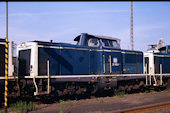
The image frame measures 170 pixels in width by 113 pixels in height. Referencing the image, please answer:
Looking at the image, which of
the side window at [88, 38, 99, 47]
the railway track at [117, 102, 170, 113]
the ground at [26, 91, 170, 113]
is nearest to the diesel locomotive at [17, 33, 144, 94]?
the side window at [88, 38, 99, 47]

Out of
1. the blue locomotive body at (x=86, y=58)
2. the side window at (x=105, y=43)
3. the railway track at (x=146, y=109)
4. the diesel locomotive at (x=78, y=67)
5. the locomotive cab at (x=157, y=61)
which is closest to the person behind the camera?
the railway track at (x=146, y=109)

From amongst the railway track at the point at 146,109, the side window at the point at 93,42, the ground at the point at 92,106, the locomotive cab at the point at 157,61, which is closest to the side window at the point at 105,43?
the side window at the point at 93,42

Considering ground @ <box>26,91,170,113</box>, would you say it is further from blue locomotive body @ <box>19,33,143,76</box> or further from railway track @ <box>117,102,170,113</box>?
blue locomotive body @ <box>19,33,143,76</box>

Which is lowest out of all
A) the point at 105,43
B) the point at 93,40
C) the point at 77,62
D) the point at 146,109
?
the point at 146,109

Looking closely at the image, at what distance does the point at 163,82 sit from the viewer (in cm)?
1703

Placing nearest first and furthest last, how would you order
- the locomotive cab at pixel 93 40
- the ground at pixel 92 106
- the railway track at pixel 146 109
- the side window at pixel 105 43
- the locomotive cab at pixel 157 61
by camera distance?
the railway track at pixel 146 109 → the ground at pixel 92 106 → the locomotive cab at pixel 93 40 → the side window at pixel 105 43 → the locomotive cab at pixel 157 61

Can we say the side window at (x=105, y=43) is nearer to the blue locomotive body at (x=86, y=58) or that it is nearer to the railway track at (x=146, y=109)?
the blue locomotive body at (x=86, y=58)

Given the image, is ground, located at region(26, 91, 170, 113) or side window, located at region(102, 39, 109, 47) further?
side window, located at region(102, 39, 109, 47)

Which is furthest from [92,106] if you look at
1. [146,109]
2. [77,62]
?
[77,62]

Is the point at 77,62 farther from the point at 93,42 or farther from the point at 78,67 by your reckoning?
the point at 93,42

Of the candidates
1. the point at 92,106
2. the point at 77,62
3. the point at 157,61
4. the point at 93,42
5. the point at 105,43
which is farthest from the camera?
the point at 157,61

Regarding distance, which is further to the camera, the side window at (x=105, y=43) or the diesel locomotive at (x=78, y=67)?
the side window at (x=105, y=43)

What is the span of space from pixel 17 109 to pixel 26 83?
2.04 m

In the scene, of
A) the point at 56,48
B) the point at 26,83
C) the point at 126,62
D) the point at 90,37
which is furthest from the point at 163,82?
the point at 26,83
